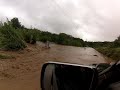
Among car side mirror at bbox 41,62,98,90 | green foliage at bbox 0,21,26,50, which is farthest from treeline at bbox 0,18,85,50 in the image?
car side mirror at bbox 41,62,98,90

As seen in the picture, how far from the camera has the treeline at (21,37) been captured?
13.8 metres

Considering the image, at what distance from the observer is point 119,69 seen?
8.36ft

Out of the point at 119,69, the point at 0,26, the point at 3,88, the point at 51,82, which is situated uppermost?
the point at 0,26

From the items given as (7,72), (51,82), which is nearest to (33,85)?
(7,72)

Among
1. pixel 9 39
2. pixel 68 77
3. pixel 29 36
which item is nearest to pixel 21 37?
pixel 9 39

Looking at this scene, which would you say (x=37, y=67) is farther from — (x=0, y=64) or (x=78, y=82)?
(x=78, y=82)

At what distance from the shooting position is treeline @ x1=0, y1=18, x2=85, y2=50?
13844 millimetres

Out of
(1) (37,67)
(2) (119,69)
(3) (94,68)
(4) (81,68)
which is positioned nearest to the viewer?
(3) (94,68)

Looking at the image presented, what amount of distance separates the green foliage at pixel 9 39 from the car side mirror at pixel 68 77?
1123 cm

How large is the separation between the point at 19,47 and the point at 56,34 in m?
8.51

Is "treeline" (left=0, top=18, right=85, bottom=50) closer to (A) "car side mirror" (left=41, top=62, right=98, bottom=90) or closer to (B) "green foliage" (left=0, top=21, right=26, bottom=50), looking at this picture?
(B) "green foliage" (left=0, top=21, right=26, bottom=50)

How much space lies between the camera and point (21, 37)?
1539 cm

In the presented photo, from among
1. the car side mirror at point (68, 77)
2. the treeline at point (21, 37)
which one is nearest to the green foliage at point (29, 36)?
the treeline at point (21, 37)

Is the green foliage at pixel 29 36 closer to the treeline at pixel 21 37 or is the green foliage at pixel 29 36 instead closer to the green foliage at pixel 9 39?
the treeline at pixel 21 37
